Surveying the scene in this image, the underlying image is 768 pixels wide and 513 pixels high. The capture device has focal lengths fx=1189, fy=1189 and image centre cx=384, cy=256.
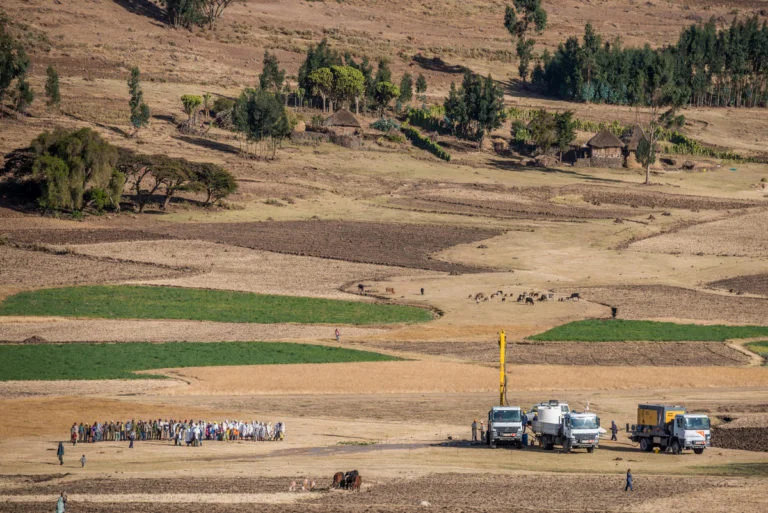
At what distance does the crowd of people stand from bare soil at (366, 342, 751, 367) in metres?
23.3

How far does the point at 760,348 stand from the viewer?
8038 centimetres

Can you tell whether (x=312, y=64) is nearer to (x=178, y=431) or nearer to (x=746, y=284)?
(x=746, y=284)

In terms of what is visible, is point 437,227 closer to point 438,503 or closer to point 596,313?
point 596,313

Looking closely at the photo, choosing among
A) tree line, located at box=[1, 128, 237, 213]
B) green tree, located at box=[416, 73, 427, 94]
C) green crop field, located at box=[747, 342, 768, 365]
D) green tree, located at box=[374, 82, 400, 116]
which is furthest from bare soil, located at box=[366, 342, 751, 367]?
green tree, located at box=[416, 73, 427, 94]

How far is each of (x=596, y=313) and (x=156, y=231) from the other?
47469mm

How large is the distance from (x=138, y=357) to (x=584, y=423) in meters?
32.8

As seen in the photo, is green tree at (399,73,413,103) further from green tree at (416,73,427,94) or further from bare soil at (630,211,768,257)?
bare soil at (630,211,768,257)

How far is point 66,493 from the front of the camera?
4412 centimetres

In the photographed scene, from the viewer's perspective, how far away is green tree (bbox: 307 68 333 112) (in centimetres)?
17450

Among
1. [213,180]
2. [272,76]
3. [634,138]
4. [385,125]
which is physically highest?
[272,76]

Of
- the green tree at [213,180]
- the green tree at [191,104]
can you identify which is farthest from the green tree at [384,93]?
the green tree at [213,180]

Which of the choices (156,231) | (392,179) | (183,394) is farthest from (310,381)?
(392,179)

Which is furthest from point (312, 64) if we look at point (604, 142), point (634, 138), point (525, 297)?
point (525, 297)

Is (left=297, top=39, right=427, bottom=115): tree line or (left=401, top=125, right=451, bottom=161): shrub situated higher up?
(left=297, top=39, right=427, bottom=115): tree line
